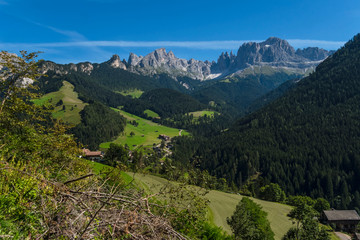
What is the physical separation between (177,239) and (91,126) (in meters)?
190

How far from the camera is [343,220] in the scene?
68062mm

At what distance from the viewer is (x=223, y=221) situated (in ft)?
140

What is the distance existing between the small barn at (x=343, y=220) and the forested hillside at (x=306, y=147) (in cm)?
3122

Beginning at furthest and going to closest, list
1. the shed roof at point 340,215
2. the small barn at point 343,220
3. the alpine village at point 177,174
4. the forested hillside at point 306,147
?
the forested hillside at point 306,147, the shed roof at point 340,215, the small barn at point 343,220, the alpine village at point 177,174

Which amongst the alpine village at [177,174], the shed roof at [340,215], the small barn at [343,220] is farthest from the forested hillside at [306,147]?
the small barn at [343,220]

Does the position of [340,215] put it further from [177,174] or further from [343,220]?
[177,174]

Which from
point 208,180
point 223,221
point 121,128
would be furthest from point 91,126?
point 208,180

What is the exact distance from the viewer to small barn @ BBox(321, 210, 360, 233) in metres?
67.9

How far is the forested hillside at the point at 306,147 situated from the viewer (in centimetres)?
11056

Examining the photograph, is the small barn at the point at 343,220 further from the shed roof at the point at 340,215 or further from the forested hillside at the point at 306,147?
the forested hillside at the point at 306,147

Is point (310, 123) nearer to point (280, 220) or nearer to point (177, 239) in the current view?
point (280, 220)

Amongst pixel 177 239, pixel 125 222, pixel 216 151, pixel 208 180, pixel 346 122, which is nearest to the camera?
pixel 125 222

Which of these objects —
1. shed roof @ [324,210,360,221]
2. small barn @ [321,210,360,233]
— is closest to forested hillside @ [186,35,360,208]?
shed roof @ [324,210,360,221]

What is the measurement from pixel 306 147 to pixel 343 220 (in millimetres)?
79123
